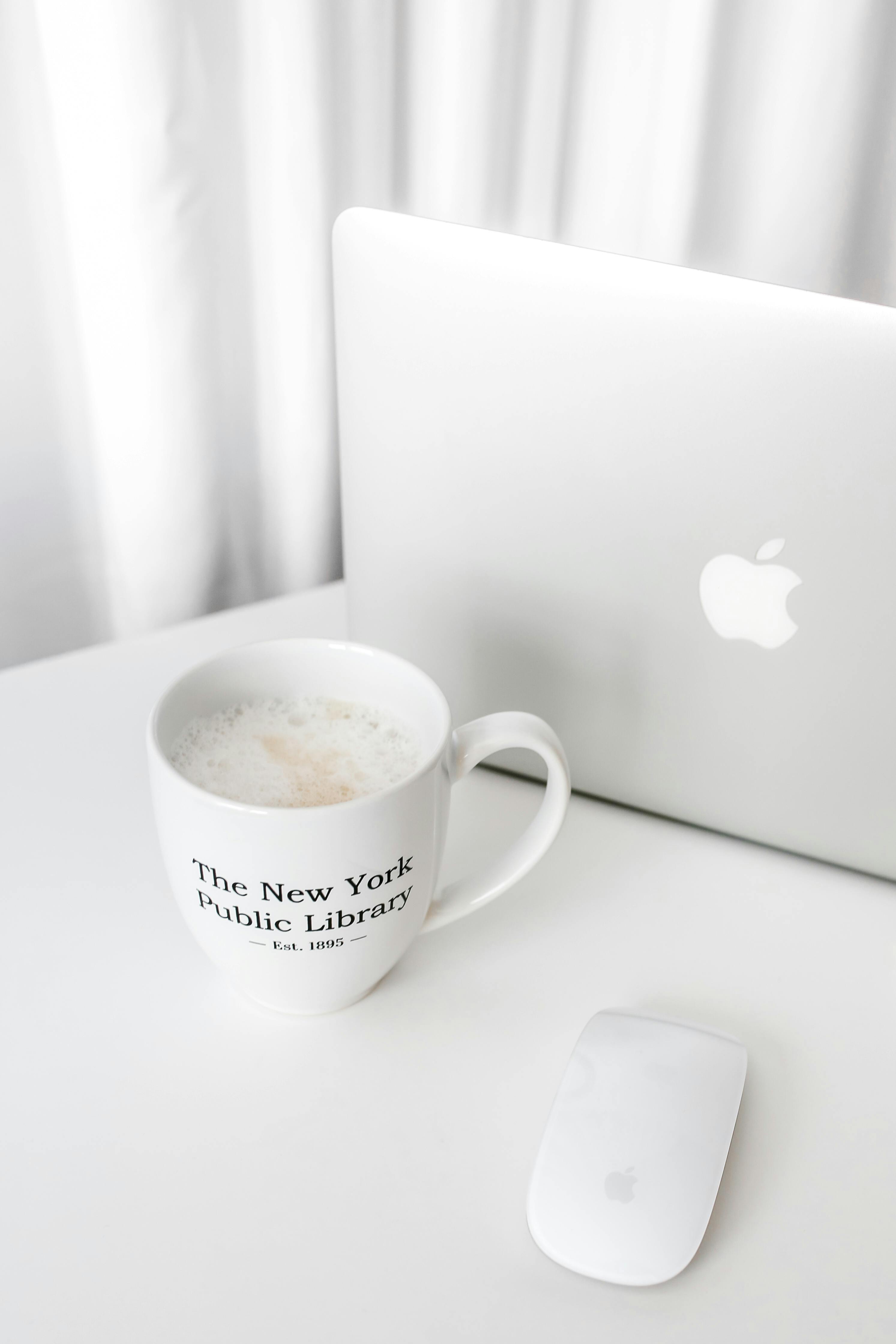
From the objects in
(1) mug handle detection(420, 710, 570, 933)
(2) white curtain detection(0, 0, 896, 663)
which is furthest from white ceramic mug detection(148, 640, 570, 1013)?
→ (2) white curtain detection(0, 0, 896, 663)

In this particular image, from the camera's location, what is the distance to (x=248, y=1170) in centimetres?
44

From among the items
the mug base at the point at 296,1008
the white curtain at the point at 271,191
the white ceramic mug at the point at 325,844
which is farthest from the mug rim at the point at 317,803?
the white curtain at the point at 271,191

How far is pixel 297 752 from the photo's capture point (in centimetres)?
51

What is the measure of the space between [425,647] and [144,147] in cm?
45

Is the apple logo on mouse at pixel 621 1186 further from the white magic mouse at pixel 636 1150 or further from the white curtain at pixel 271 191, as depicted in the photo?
the white curtain at pixel 271 191

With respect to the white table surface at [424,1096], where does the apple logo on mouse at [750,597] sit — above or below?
above

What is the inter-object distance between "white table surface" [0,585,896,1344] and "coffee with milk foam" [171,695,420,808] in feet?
0.37

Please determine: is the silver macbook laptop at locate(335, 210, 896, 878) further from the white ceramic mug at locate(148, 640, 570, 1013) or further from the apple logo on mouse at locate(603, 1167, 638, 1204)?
the apple logo on mouse at locate(603, 1167, 638, 1204)

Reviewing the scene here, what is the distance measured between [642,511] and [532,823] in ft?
0.53

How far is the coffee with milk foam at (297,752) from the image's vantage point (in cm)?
48

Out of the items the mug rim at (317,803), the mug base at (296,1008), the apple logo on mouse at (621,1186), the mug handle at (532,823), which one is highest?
the mug rim at (317,803)

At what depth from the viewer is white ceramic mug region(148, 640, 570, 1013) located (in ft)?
1.41

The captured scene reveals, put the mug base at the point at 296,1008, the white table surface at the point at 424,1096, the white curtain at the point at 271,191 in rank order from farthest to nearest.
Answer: the white curtain at the point at 271,191 < the mug base at the point at 296,1008 < the white table surface at the point at 424,1096

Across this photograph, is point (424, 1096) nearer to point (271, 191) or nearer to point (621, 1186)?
point (621, 1186)
